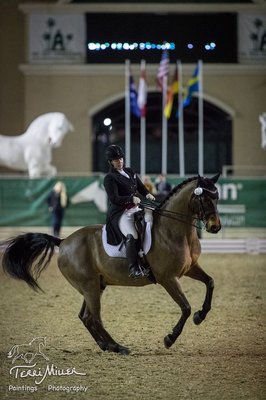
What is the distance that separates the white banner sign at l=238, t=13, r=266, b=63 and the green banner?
7.71m

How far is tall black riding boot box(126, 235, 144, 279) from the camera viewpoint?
8.55 m

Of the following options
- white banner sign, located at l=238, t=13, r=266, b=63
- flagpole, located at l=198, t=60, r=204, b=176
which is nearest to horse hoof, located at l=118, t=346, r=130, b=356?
flagpole, located at l=198, t=60, r=204, b=176

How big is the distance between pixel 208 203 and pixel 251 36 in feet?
69.3

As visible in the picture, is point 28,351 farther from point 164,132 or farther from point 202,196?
point 164,132

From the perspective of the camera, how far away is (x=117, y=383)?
278 inches

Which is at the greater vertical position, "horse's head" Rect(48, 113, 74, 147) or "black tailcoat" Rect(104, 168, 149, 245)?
"horse's head" Rect(48, 113, 74, 147)

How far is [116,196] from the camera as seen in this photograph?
8.61 metres

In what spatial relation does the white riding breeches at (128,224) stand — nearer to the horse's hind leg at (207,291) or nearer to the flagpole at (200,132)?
the horse's hind leg at (207,291)

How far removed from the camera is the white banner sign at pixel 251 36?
28.4 metres

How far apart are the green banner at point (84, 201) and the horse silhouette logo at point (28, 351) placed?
1343 centimetres

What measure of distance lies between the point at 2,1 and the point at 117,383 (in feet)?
82.6

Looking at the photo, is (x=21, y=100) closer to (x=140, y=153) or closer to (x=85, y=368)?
(x=140, y=153)

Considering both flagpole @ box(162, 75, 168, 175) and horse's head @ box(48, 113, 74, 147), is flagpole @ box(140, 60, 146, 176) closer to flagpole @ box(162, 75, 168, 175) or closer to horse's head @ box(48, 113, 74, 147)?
flagpole @ box(162, 75, 168, 175)

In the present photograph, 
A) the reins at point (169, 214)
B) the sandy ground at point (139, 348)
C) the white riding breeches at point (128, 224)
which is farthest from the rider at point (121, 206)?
the sandy ground at point (139, 348)
